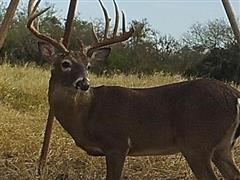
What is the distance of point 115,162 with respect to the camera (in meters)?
5.82

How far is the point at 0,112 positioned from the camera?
1077cm

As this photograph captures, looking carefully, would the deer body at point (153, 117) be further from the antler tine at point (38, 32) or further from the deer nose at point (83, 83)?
the antler tine at point (38, 32)

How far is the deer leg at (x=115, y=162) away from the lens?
582cm

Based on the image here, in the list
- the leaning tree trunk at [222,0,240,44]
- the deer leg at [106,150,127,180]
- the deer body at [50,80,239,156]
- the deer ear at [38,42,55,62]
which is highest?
the leaning tree trunk at [222,0,240,44]

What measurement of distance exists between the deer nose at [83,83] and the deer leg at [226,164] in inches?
51.1

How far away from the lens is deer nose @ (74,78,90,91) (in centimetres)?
578

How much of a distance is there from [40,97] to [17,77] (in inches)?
111

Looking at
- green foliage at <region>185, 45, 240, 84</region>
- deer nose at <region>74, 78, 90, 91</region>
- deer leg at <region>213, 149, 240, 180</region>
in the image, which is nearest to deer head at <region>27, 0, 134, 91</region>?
deer nose at <region>74, 78, 90, 91</region>

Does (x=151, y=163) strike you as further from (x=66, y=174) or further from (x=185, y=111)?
(x=185, y=111)

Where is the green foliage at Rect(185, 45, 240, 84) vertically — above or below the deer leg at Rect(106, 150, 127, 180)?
above

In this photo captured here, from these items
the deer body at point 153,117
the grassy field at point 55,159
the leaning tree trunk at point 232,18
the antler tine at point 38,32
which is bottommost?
the grassy field at point 55,159

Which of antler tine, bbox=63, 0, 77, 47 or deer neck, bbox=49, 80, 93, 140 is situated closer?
deer neck, bbox=49, 80, 93, 140

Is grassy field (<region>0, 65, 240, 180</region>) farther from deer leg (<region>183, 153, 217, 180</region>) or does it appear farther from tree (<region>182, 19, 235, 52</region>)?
tree (<region>182, 19, 235, 52</region>)

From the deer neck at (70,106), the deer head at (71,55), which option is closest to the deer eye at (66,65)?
the deer head at (71,55)
